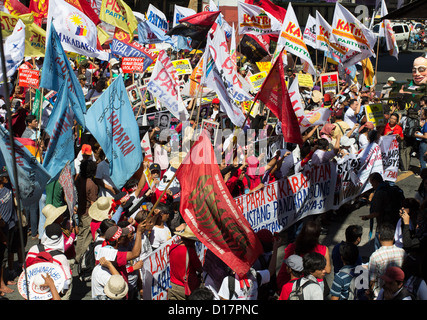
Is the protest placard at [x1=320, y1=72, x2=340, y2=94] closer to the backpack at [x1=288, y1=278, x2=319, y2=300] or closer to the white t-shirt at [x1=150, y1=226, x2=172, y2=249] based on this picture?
the white t-shirt at [x1=150, y1=226, x2=172, y2=249]

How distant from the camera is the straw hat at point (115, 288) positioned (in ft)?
17.9

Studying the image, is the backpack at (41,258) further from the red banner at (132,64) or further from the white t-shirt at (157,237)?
the red banner at (132,64)

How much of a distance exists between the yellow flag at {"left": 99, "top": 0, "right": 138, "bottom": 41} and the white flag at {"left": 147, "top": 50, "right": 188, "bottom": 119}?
4413 millimetres

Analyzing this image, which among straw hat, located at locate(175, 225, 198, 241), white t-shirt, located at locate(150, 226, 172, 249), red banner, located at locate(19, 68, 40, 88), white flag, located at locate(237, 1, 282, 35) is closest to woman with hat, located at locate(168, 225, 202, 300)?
straw hat, located at locate(175, 225, 198, 241)

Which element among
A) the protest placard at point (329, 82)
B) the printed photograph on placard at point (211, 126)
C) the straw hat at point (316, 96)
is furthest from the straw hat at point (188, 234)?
the protest placard at point (329, 82)

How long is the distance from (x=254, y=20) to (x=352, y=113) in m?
3.37

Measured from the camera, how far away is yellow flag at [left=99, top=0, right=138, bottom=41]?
14336mm

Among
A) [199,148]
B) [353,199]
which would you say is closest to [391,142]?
[353,199]

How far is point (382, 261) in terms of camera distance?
18.8ft

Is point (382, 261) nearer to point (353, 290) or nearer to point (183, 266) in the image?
point (353, 290)

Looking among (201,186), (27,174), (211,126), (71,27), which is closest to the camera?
(201,186)

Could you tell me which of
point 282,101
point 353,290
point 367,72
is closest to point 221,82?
point 282,101

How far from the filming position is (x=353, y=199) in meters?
10.8

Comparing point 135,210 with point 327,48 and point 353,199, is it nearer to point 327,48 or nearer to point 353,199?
A: point 353,199
